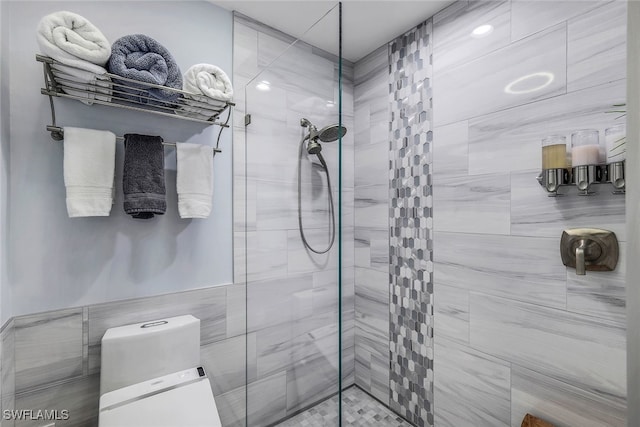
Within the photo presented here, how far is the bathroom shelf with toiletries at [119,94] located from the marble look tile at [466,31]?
123 centimetres

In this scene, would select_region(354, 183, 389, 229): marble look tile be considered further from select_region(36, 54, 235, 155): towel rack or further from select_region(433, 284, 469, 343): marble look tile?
select_region(36, 54, 235, 155): towel rack

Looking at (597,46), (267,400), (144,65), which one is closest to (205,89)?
(144,65)

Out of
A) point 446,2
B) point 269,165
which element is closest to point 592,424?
point 269,165

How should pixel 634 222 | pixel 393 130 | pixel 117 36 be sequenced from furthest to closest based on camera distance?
pixel 393 130 < pixel 117 36 < pixel 634 222

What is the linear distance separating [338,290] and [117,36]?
1.46 m

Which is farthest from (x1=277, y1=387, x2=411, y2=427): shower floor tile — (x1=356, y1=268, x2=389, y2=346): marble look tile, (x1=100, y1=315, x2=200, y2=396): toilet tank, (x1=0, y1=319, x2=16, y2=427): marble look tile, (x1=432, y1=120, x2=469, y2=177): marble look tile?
(x1=432, y1=120, x2=469, y2=177): marble look tile

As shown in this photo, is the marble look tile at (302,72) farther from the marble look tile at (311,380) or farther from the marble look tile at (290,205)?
the marble look tile at (311,380)

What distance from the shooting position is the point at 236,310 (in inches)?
63.9

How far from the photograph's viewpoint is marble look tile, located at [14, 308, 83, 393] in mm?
1130

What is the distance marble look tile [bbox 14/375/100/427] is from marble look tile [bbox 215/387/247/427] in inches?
21.4

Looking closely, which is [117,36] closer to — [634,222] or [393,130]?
[393,130]

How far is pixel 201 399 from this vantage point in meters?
1.15

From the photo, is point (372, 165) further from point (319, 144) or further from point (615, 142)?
point (615, 142)

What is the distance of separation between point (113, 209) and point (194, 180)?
358 mm
